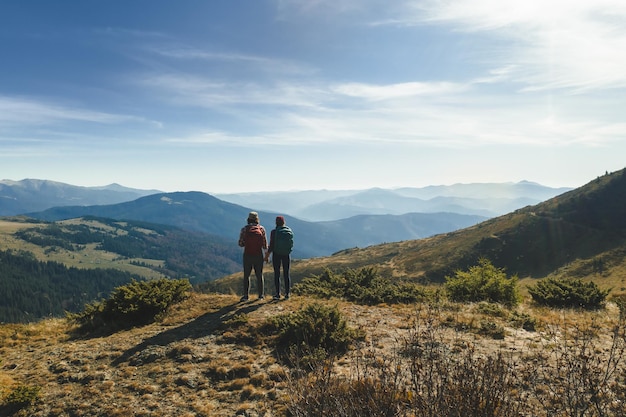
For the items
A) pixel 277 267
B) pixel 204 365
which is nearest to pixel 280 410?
pixel 204 365

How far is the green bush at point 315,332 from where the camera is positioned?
373 inches

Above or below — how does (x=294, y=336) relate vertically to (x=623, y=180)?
below

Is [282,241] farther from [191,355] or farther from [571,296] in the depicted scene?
[571,296]

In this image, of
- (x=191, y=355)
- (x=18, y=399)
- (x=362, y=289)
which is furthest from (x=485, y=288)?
(x=18, y=399)

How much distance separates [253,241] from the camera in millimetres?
13758

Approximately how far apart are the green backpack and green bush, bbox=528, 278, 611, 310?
1245cm

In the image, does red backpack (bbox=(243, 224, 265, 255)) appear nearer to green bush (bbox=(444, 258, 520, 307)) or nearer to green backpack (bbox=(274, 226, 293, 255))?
green backpack (bbox=(274, 226, 293, 255))

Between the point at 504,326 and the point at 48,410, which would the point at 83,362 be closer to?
the point at 48,410

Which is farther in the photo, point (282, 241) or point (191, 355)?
point (282, 241)

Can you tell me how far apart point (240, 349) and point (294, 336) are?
63.8 inches

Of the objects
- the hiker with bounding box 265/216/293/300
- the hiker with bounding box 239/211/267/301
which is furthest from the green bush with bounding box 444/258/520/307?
the hiker with bounding box 239/211/267/301

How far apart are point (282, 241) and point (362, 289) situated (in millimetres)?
5281

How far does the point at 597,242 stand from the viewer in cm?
8262

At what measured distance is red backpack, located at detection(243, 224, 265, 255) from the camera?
1370 cm
